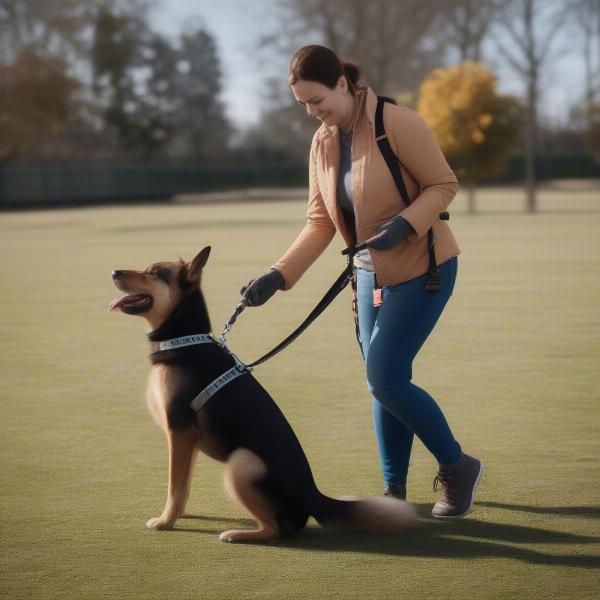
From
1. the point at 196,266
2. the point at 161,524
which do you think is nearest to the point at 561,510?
the point at 161,524

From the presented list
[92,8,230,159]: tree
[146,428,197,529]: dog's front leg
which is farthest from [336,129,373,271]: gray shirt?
[92,8,230,159]: tree

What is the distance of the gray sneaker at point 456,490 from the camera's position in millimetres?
4641

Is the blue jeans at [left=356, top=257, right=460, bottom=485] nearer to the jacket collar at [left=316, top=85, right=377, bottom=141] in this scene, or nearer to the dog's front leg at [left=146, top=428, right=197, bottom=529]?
the jacket collar at [left=316, top=85, right=377, bottom=141]

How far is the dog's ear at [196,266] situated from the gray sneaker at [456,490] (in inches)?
52.5

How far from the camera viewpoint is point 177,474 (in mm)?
4465

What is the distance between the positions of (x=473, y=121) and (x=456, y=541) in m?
39.9

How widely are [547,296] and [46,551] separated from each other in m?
9.91

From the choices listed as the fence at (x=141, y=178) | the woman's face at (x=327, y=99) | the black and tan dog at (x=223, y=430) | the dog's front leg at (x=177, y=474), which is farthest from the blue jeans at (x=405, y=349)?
the fence at (x=141, y=178)

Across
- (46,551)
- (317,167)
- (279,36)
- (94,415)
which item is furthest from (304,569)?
(279,36)

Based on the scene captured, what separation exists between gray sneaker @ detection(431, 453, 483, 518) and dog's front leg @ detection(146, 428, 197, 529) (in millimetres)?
1073

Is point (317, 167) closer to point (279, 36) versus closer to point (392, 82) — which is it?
point (279, 36)

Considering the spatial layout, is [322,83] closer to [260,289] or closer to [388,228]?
[388,228]

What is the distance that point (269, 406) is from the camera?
4340 mm

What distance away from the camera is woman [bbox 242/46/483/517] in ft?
14.3
